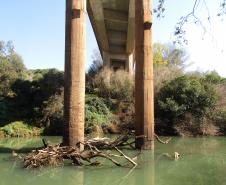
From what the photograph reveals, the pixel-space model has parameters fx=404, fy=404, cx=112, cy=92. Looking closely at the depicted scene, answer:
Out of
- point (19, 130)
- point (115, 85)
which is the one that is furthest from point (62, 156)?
point (115, 85)

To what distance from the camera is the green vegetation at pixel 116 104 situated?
87.4ft

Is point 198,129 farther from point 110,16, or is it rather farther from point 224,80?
point 110,16

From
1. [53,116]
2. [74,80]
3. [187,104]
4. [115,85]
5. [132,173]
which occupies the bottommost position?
[132,173]

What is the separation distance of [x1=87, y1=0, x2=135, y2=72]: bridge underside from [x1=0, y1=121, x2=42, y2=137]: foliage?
9763 millimetres

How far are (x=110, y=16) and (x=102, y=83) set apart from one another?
5.81 m

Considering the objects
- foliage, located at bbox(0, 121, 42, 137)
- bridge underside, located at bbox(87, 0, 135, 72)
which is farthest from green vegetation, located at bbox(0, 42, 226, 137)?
bridge underside, located at bbox(87, 0, 135, 72)

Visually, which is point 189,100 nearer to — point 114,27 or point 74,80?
point 74,80

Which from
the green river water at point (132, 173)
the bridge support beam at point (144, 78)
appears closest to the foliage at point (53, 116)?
the bridge support beam at point (144, 78)

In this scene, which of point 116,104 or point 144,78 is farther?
point 116,104

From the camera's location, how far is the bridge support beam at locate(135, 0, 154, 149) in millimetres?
16641

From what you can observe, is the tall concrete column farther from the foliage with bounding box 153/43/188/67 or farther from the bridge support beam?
the foliage with bounding box 153/43/188/67

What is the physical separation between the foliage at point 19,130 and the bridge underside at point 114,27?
9.76 m

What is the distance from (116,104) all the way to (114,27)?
1149 centimetres

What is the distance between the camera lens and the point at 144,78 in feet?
55.2
